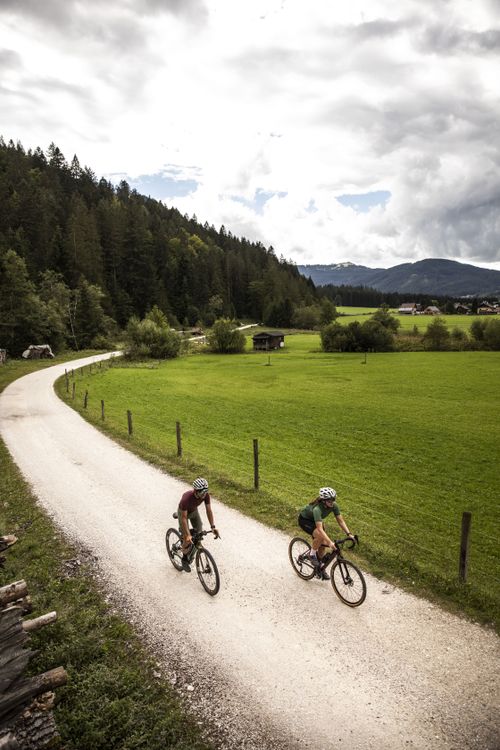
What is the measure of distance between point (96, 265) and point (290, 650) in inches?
4312

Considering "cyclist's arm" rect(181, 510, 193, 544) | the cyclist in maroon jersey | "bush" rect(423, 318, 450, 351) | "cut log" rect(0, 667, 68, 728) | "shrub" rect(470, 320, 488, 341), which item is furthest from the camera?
"shrub" rect(470, 320, 488, 341)

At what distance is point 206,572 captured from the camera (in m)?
9.88

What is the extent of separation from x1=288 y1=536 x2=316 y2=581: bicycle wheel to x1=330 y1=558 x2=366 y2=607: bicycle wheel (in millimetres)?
744

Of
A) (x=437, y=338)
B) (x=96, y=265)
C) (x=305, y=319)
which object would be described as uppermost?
(x=96, y=265)

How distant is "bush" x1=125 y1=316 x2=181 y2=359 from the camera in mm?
72375

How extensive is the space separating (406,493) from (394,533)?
4.72m

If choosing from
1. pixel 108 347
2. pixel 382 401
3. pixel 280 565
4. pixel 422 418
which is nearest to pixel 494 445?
pixel 422 418

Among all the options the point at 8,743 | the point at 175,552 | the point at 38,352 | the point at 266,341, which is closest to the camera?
the point at 8,743

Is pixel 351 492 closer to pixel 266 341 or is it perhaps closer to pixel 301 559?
pixel 301 559

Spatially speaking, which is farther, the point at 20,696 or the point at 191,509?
the point at 191,509

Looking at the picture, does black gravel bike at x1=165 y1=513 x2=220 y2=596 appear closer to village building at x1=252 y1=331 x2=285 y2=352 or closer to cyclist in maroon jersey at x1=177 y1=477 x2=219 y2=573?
cyclist in maroon jersey at x1=177 y1=477 x2=219 y2=573

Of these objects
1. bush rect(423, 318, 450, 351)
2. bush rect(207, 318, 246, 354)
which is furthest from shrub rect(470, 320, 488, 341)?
bush rect(207, 318, 246, 354)

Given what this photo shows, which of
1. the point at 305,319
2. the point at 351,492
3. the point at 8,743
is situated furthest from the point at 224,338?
the point at 8,743

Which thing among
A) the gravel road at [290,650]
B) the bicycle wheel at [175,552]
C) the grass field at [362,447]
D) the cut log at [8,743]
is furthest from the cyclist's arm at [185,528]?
the cut log at [8,743]
